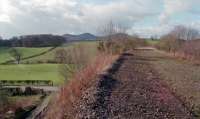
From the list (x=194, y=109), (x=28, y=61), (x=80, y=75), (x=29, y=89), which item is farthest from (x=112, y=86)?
(x=28, y=61)

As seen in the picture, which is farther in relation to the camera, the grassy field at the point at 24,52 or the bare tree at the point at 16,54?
the grassy field at the point at 24,52

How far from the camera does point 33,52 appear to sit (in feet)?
374

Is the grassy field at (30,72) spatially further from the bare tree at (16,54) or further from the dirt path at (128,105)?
the dirt path at (128,105)

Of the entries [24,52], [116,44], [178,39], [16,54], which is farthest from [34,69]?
[178,39]

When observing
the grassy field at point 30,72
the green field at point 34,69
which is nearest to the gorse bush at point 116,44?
the green field at point 34,69

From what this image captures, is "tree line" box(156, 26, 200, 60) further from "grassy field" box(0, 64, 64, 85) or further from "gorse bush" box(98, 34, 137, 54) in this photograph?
"grassy field" box(0, 64, 64, 85)

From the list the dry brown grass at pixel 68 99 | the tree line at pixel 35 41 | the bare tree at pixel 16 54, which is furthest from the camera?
the tree line at pixel 35 41

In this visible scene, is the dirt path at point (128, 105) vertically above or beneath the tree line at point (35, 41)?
above

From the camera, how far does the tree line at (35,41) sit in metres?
127

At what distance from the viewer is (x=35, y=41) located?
13200cm

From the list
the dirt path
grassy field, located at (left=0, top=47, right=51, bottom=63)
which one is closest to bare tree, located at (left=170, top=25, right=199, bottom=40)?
grassy field, located at (left=0, top=47, right=51, bottom=63)

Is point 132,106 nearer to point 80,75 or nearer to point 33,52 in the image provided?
point 80,75

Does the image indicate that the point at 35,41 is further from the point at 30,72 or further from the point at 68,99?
the point at 68,99

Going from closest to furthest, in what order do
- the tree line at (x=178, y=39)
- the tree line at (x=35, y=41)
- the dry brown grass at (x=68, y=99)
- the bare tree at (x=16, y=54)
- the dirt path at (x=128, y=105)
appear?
the dry brown grass at (x=68, y=99) → the dirt path at (x=128, y=105) → the tree line at (x=178, y=39) → the bare tree at (x=16, y=54) → the tree line at (x=35, y=41)
